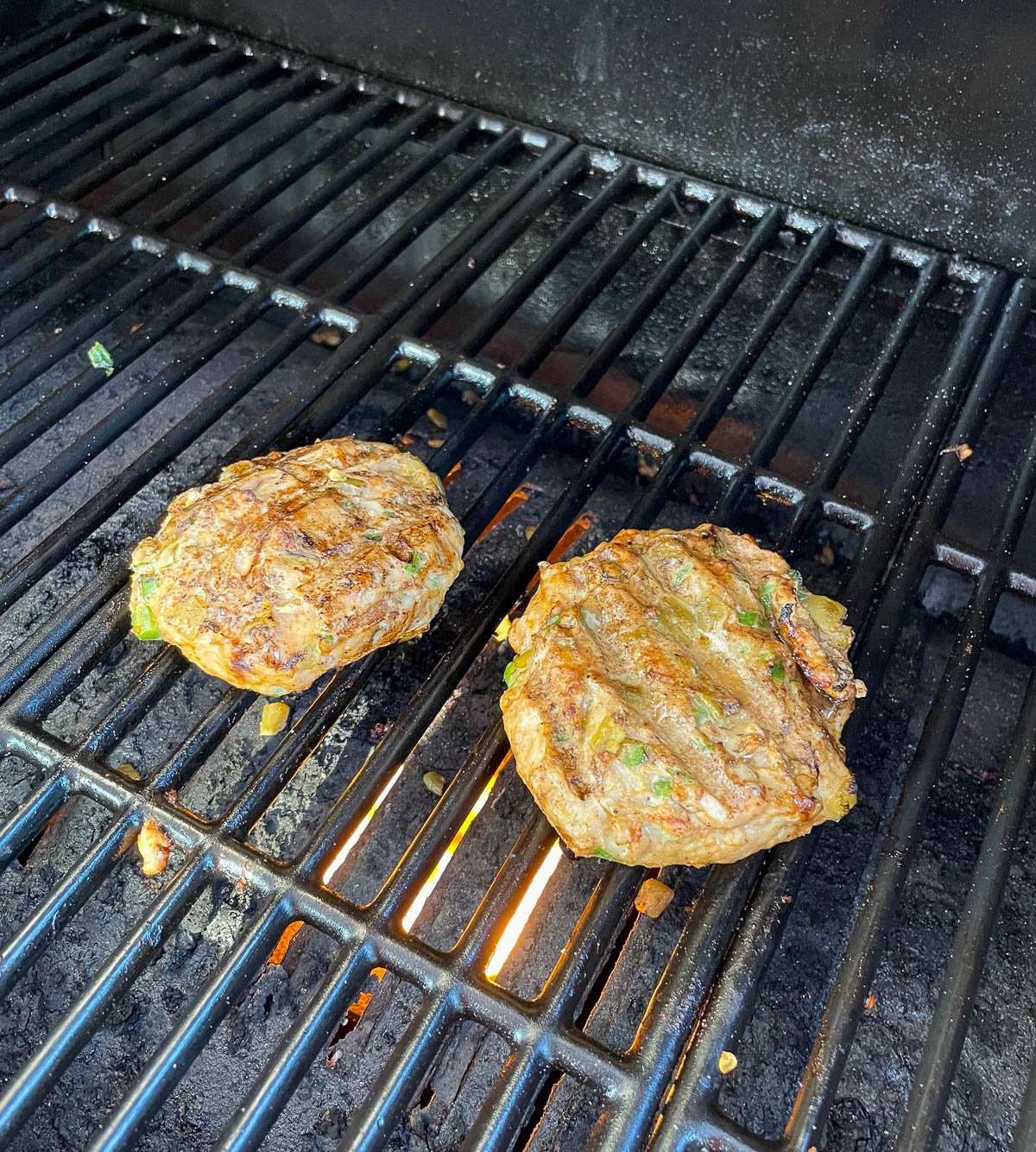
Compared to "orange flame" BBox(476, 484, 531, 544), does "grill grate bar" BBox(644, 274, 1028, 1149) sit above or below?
above

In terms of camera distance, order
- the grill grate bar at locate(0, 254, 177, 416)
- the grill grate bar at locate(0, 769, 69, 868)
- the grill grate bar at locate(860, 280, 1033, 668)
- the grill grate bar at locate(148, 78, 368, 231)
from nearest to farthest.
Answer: the grill grate bar at locate(0, 769, 69, 868) < the grill grate bar at locate(860, 280, 1033, 668) < the grill grate bar at locate(0, 254, 177, 416) < the grill grate bar at locate(148, 78, 368, 231)

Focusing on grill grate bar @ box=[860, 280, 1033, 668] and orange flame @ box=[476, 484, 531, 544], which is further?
orange flame @ box=[476, 484, 531, 544]

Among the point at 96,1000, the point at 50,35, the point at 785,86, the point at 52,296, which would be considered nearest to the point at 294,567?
the point at 96,1000

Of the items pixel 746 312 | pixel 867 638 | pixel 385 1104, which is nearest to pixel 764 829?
pixel 867 638

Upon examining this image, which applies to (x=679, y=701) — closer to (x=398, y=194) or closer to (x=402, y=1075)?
(x=402, y=1075)

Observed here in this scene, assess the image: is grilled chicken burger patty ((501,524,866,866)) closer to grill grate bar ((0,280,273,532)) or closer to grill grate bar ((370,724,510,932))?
grill grate bar ((370,724,510,932))

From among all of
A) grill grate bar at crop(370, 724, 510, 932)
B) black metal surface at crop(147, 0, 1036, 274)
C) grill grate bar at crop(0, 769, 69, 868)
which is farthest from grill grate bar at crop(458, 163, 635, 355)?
grill grate bar at crop(0, 769, 69, 868)

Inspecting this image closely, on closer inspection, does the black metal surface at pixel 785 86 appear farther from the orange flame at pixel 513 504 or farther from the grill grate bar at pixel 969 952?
the grill grate bar at pixel 969 952
